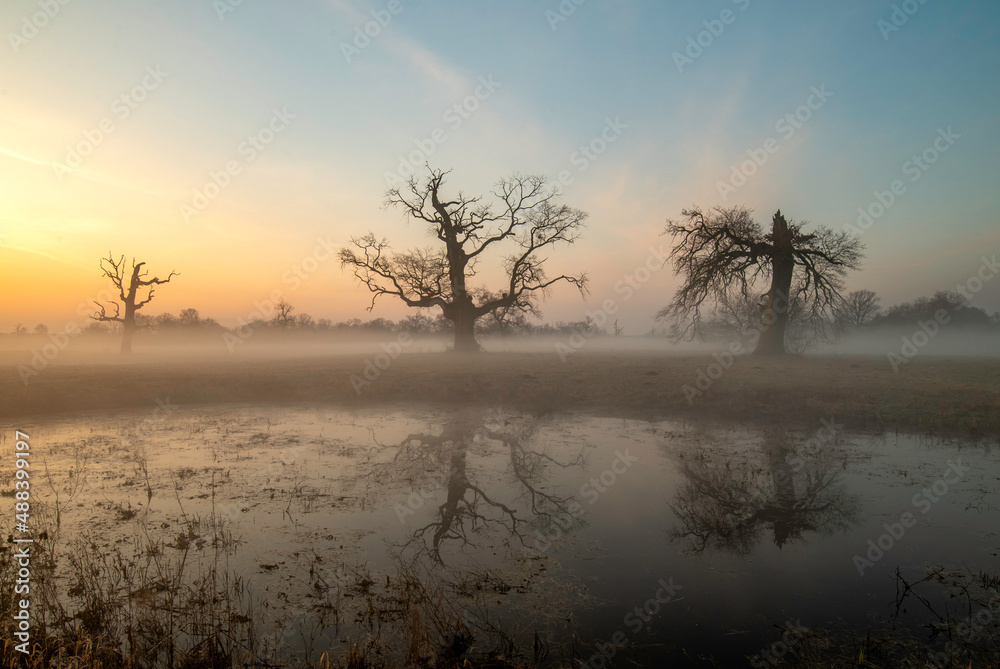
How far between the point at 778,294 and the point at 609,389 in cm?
1283

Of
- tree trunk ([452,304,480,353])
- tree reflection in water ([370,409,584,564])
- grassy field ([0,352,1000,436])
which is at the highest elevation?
tree trunk ([452,304,480,353])

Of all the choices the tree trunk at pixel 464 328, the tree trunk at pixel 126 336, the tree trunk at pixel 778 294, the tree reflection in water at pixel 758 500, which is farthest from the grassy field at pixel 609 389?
the tree trunk at pixel 126 336

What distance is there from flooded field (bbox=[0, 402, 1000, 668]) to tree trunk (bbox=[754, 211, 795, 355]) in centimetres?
1465

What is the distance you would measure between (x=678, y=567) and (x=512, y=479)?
13.4 ft

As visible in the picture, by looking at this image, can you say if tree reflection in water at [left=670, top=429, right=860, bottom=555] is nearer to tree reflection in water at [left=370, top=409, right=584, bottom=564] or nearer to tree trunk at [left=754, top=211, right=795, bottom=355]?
tree reflection in water at [left=370, top=409, right=584, bottom=564]

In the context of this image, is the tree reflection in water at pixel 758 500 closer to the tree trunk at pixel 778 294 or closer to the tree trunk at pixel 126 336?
the tree trunk at pixel 778 294

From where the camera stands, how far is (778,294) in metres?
26.1

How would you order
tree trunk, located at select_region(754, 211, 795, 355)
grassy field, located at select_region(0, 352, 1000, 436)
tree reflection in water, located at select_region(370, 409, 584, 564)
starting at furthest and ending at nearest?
tree trunk, located at select_region(754, 211, 795, 355) < grassy field, located at select_region(0, 352, 1000, 436) < tree reflection in water, located at select_region(370, 409, 584, 564)

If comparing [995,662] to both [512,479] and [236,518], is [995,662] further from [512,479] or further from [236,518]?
[236,518]

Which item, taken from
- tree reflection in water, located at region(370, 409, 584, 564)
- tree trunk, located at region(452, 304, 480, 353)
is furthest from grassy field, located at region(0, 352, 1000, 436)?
tree trunk, located at region(452, 304, 480, 353)

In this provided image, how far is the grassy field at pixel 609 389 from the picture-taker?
51.6 feet

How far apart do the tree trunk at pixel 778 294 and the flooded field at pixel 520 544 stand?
14651 millimetres

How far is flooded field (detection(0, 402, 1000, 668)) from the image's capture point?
455 centimetres

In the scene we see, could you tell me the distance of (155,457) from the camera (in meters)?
10.8
